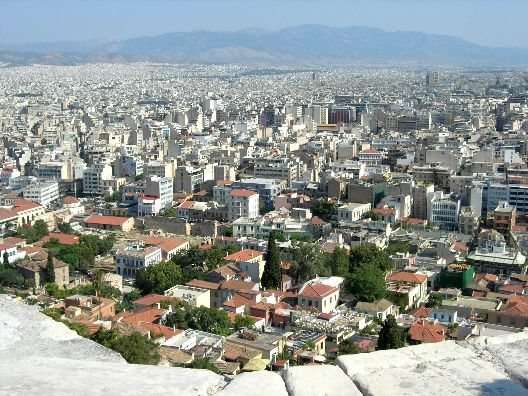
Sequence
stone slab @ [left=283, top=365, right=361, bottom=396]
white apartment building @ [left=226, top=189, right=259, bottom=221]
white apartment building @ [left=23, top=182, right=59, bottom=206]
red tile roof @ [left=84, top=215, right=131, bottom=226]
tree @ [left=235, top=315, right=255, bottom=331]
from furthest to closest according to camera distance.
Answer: white apartment building @ [left=23, top=182, right=59, bottom=206], white apartment building @ [left=226, top=189, right=259, bottom=221], red tile roof @ [left=84, top=215, right=131, bottom=226], tree @ [left=235, top=315, right=255, bottom=331], stone slab @ [left=283, top=365, right=361, bottom=396]

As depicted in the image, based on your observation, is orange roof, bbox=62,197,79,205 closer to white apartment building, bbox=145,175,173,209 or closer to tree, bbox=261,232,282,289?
white apartment building, bbox=145,175,173,209

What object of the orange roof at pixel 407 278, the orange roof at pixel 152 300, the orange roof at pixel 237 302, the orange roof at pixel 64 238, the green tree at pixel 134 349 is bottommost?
the orange roof at pixel 64 238

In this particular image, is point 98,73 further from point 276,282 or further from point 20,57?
point 276,282

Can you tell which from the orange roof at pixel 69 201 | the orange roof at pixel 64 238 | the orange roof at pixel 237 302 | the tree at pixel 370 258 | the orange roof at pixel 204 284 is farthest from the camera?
the orange roof at pixel 69 201

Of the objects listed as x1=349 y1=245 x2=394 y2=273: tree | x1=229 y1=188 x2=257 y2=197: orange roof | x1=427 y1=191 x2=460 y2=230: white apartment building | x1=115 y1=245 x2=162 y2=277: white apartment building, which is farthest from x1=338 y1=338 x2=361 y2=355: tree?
x1=229 y1=188 x2=257 y2=197: orange roof

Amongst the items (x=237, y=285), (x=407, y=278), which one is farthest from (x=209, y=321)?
(x=407, y=278)

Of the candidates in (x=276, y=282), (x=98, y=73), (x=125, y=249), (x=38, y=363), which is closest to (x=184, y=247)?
(x=125, y=249)

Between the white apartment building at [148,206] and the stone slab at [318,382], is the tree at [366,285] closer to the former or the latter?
the white apartment building at [148,206]

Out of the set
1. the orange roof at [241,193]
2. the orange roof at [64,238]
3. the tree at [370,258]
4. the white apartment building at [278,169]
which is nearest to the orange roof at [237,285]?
the tree at [370,258]
